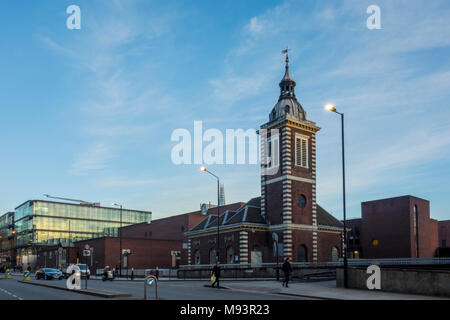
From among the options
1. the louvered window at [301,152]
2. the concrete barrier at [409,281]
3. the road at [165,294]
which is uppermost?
the louvered window at [301,152]

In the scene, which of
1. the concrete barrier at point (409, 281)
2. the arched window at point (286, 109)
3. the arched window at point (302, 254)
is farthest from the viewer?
the arched window at point (286, 109)

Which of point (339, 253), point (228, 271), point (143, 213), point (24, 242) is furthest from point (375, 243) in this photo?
point (24, 242)

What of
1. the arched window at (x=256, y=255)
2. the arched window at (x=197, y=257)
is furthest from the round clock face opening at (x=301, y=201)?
the arched window at (x=197, y=257)

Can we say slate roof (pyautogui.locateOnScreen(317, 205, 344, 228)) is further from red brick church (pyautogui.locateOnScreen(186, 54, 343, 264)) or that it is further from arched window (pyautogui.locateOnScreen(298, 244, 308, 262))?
arched window (pyautogui.locateOnScreen(298, 244, 308, 262))

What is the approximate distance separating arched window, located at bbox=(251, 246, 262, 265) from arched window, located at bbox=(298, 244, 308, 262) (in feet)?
14.8

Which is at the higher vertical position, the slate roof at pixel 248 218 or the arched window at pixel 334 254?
the slate roof at pixel 248 218

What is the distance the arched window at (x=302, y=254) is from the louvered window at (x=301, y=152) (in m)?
9.60

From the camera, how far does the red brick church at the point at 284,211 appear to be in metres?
53.3

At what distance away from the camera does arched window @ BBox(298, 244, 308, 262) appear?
53969 millimetres

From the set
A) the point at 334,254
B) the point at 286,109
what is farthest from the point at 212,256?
the point at 286,109

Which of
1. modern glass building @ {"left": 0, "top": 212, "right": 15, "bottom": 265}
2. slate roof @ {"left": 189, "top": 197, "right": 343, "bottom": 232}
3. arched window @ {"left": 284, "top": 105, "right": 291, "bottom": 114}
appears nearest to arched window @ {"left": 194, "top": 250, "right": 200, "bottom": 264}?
slate roof @ {"left": 189, "top": 197, "right": 343, "bottom": 232}

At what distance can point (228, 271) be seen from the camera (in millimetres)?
49156

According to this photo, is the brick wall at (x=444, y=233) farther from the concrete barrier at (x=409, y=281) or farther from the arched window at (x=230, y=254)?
the concrete barrier at (x=409, y=281)
